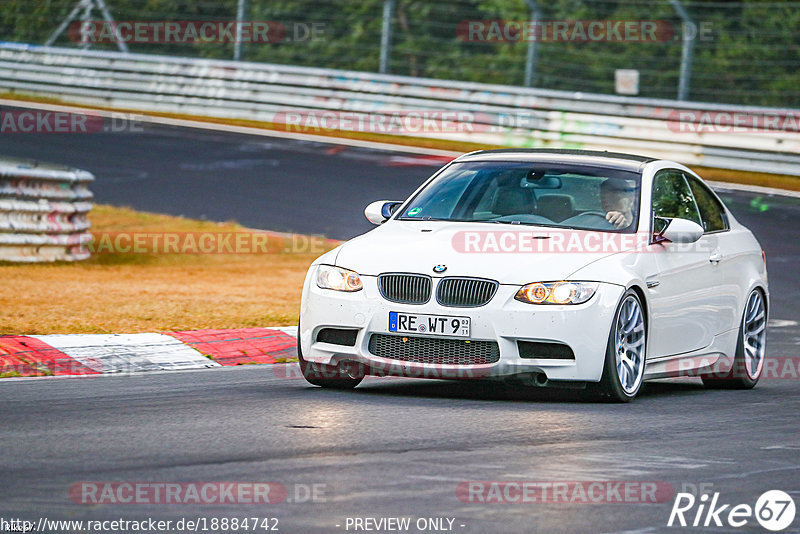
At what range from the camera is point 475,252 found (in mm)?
8539

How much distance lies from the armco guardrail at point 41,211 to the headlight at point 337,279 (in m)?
7.45

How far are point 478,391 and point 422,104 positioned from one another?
18.2 metres

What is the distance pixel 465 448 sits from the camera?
22.3 ft

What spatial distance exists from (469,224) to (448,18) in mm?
25964

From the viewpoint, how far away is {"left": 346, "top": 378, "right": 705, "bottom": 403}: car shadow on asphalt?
8719 millimetres

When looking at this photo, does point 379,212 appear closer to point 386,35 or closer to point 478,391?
point 478,391

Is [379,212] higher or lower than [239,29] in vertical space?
lower

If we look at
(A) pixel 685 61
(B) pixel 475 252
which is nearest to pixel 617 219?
(B) pixel 475 252

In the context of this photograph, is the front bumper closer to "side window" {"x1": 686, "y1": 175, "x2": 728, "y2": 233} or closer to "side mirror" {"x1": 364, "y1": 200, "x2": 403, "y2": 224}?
"side mirror" {"x1": 364, "y1": 200, "x2": 403, "y2": 224}

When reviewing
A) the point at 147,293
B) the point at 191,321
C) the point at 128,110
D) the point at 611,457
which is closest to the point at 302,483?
the point at 611,457

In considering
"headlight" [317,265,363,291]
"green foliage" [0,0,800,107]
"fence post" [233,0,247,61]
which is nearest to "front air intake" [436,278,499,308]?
"headlight" [317,265,363,291]

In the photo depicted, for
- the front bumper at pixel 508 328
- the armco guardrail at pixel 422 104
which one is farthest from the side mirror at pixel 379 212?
the armco guardrail at pixel 422 104

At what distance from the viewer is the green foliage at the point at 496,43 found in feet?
89.6

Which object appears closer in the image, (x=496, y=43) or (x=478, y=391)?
(x=478, y=391)
